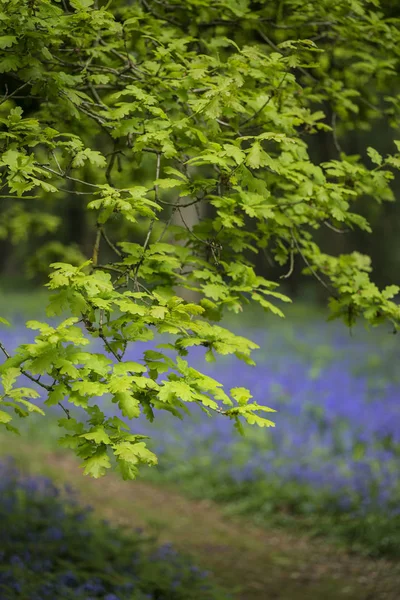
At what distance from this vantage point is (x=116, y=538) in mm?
5770

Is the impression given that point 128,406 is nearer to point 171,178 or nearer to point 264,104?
point 171,178

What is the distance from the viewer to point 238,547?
6664 millimetres

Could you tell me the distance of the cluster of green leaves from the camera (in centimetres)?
251

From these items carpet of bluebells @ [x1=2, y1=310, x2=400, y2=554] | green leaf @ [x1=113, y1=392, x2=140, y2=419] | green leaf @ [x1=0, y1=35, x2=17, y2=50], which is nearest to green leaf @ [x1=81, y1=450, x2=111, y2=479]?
green leaf @ [x1=113, y1=392, x2=140, y2=419]

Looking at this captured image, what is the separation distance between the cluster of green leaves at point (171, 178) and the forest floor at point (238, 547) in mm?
3275

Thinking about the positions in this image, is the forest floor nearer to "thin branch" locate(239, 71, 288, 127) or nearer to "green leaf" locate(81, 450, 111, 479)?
"green leaf" locate(81, 450, 111, 479)

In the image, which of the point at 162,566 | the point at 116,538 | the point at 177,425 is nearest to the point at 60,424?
the point at 162,566

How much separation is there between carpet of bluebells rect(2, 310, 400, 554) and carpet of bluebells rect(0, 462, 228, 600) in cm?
188

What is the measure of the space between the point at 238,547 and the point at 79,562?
6.64 feet

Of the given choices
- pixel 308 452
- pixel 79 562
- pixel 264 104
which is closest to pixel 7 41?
pixel 264 104

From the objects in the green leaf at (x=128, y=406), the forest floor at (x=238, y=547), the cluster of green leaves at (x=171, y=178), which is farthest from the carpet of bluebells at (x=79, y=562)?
the green leaf at (x=128, y=406)

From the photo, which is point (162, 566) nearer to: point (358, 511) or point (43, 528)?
point (43, 528)

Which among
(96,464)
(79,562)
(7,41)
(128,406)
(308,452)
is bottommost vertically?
(79,562)

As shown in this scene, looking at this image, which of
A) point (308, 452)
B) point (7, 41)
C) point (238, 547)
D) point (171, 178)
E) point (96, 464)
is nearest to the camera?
point (96, 464)
